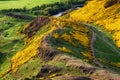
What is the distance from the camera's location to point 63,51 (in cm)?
9575

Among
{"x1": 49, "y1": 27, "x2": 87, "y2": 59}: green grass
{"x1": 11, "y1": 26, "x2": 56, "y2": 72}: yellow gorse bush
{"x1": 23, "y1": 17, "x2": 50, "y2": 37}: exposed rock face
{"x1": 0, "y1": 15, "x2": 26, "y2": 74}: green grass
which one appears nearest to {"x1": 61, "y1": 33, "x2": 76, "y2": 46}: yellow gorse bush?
{"x1": 49, "y1": 27, "x2": 87, "y2": 59}: green grass

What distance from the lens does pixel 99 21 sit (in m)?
151

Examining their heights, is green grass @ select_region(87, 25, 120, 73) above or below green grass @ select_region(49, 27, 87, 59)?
below

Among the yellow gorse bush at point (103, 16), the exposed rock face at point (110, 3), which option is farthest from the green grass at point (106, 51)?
the exposed rock face at point (110, 3)

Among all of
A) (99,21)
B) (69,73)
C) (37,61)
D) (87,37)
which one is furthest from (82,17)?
(69,73)

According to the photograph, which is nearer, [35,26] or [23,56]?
[23,56]

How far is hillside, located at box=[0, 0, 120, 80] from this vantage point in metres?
84.5

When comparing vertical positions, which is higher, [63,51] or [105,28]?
[63,51]

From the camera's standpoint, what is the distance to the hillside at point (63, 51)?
8450 centimetres

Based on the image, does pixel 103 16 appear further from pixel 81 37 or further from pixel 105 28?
pixel 81 37

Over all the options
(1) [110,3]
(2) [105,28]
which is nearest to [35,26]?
(2) [105,28]

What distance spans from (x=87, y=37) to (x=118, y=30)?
71.0 ft

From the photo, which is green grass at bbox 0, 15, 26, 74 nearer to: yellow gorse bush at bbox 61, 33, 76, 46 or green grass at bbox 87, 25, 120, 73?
yellow gorse bush at bbox 61, 33, 76, 46

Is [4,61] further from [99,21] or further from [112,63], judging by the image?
[99,21]
